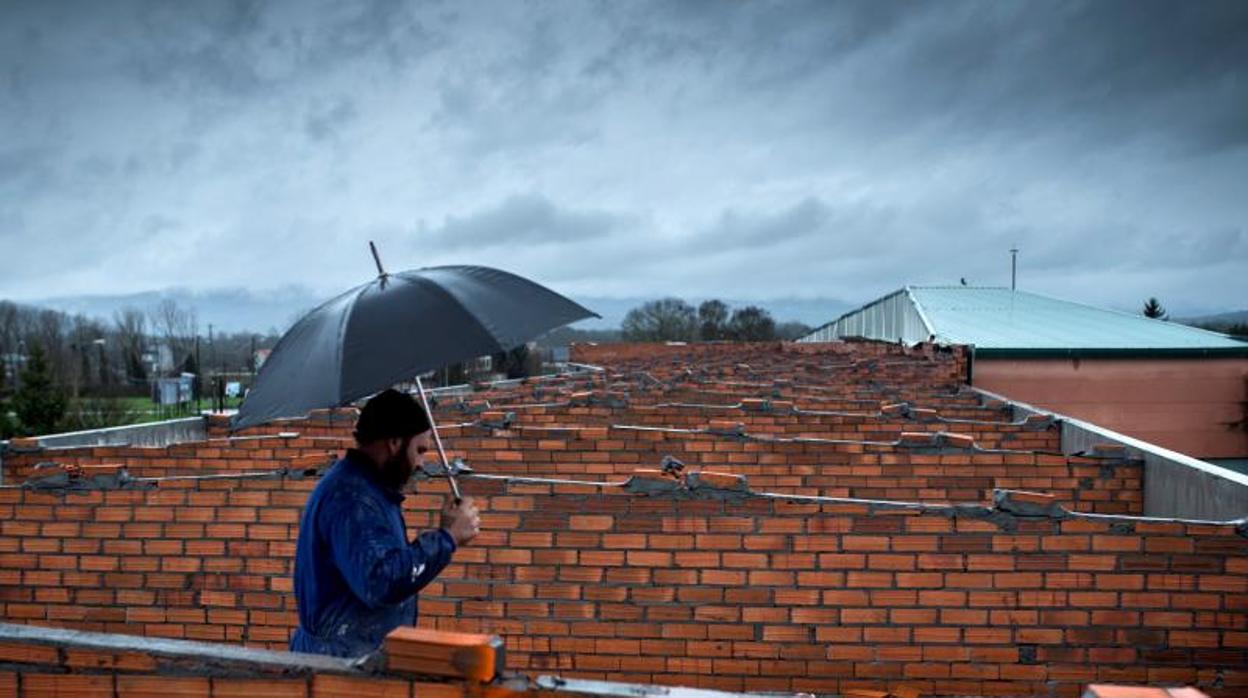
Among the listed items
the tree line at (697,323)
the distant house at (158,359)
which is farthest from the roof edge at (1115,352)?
the distant house at (158,359)

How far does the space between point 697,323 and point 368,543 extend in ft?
168

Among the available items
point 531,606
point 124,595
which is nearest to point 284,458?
point 124,595

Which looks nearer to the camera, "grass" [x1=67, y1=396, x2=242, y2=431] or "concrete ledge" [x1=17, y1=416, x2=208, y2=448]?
"concrete ledge" [x1=17, y1=416, x2=208, y2=448]

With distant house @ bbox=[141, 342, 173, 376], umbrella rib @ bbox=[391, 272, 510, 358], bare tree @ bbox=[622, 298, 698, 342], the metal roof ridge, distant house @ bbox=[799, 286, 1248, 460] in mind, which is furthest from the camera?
distant house @ bbox=[141, 342, 173, 376]

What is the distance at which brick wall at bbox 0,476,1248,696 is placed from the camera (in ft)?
11.8

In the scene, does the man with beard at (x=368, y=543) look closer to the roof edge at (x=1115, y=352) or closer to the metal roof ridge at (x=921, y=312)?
the roof edge at (x=1115, y=352)

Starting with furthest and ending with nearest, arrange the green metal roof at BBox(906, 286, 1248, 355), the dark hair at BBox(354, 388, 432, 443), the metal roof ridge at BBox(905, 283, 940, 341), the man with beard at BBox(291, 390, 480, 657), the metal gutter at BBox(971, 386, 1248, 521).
Answer: 1. the metal roof ridge at BBox(905, 283, 940, 341)
2. the green metal roof at BBox(906, 286, 1248, 355)
3. the metal gutter at BBox(971, 386, 1248, 521)
4. the dark hair at BBox(354, 388, 432, 443)
5. the man with beard at BBox(291, 390, 480, 657)

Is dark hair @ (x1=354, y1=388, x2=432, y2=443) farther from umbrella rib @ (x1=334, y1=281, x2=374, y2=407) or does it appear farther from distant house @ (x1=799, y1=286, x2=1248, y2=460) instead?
distant house @ (x1=799, y1=286, x2=1248, y2=460)

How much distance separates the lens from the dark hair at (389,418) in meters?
2.29

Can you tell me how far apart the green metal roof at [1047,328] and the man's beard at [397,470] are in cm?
1229

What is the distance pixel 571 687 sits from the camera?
6.48 feet

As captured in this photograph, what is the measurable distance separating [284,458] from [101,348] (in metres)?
Result: 66.0

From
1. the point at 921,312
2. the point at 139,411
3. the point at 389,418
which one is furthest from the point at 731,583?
the point at 139,411

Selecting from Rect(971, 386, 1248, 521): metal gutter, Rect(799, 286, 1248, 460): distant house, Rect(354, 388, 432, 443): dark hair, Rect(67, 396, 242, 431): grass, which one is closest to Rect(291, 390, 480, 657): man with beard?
Rect(354, 388, 432, 443): dark hair
